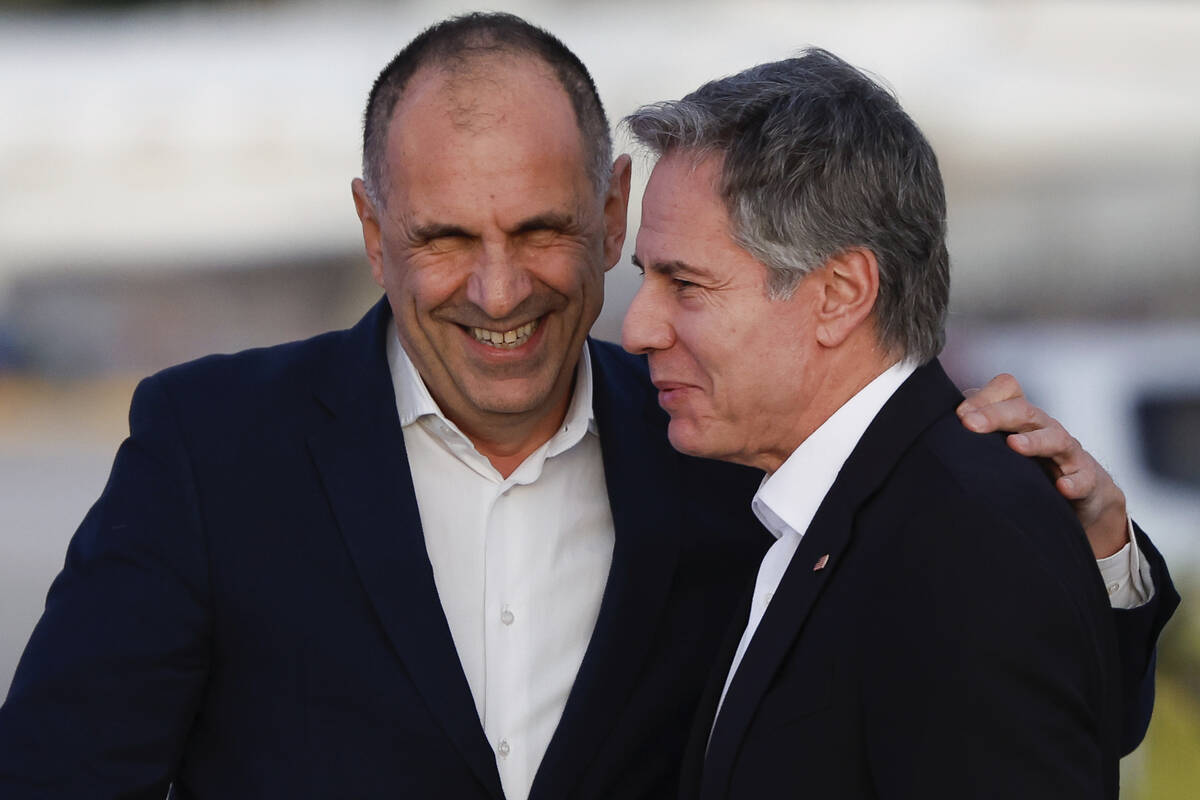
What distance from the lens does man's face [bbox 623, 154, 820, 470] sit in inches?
75.9

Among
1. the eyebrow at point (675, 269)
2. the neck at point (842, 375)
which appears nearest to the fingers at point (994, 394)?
the neck at point (842, 375)

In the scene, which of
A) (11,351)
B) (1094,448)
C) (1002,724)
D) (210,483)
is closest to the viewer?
(1002,724)

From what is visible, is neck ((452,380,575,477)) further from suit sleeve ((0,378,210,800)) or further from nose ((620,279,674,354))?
suit sleeve ((0,378,210,800))

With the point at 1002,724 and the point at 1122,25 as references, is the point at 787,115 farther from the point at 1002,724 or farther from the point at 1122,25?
the point at 1122,25

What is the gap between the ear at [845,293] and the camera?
1877 mm

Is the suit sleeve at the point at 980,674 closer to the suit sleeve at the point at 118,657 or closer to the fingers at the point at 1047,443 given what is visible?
the fingers at the point at 1047,443

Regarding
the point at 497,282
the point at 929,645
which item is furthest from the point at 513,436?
the point at 929,645

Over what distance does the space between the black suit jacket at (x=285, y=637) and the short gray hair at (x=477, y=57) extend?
1.26ft

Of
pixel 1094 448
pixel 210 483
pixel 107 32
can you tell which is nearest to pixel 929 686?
pixel 210 483

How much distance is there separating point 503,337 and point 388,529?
38cm

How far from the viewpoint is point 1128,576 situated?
2180mm

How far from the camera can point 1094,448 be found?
258 inches

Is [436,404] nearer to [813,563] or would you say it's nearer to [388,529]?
[388,529]

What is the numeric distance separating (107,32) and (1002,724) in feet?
62.1
